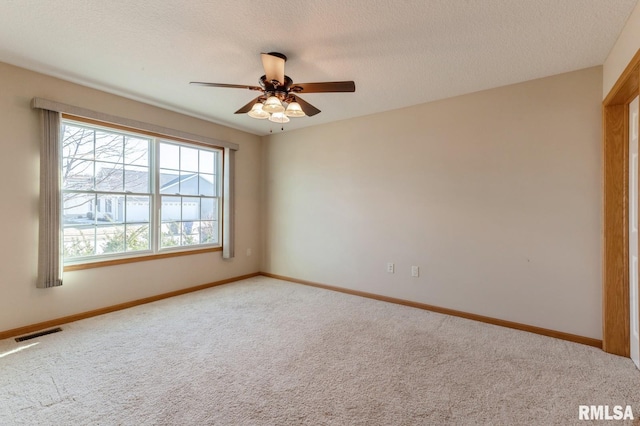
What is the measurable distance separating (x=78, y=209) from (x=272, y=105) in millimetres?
2612

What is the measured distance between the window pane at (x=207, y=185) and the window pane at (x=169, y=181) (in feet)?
1.28

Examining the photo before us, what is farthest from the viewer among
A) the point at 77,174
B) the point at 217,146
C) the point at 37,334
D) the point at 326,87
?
the point at 217,146

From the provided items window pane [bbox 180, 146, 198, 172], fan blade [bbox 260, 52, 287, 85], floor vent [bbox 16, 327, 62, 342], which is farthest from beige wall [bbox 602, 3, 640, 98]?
floor vent [bbox 16, 327, 62, 342]

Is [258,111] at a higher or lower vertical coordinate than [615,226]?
higher

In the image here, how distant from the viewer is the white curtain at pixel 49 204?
282 cm

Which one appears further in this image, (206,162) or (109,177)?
(206,162)

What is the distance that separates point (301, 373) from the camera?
7.00 ft

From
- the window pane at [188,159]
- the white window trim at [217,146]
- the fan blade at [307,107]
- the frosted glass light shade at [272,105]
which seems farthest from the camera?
the window pane at [188,159]

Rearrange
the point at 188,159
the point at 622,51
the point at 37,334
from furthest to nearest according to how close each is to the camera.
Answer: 1. the point at 188,159
2. the point at 37,334
3. the point at 622,51

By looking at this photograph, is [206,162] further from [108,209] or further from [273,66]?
[273,66]

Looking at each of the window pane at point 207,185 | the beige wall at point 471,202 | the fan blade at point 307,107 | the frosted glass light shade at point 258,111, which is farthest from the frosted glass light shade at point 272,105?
the window pane at point 207,185

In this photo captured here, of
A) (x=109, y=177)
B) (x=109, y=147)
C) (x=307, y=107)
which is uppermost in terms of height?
(x=307, y=107)

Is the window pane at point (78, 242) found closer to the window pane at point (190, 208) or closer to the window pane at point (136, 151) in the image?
the window pane at point (136, 151)

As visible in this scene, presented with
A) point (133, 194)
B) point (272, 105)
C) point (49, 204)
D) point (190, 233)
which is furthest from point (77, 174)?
point (272, 105)
